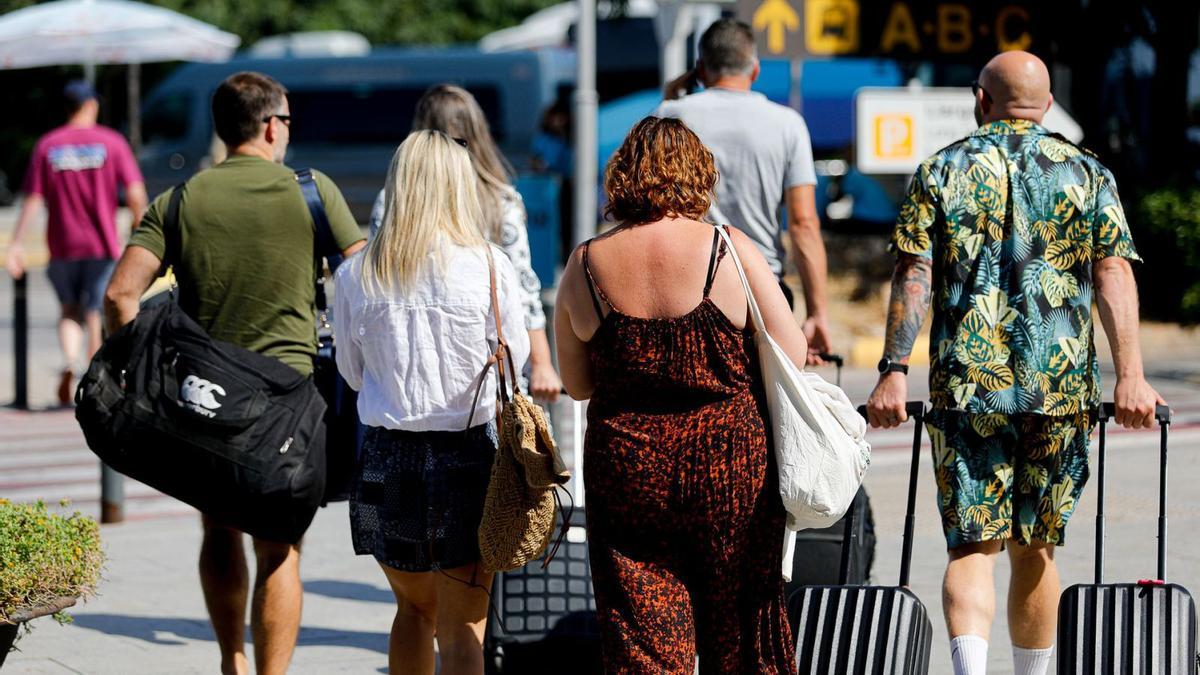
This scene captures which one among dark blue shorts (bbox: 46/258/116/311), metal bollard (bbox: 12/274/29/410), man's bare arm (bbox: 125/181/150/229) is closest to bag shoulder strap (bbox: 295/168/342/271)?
man's bare arm (bbox: 125/181/150/229)

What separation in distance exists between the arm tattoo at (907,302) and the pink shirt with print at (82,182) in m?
7.42

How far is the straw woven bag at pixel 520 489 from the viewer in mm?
3869

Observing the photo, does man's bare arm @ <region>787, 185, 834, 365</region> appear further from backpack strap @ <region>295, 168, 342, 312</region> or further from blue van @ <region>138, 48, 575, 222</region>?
blue van @ <region>138, 48, 575, 222</region>

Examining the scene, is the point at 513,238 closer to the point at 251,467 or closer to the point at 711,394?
the point at 251,467

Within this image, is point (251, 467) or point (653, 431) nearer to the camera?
point (653, 431)

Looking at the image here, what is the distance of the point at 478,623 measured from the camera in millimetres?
4227

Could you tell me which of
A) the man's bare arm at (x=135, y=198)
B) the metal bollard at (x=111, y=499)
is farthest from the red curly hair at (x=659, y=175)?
the man's bare arm at (x=135, y=198)

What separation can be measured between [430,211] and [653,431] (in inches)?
35.7

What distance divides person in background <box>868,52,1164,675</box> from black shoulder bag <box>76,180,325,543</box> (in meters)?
1.56

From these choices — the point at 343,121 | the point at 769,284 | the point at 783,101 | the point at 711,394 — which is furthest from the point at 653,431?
the point at 343,121

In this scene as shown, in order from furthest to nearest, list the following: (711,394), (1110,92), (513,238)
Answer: (1110,92), (513,238), (711,394)

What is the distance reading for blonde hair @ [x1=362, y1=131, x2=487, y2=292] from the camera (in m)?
4.12

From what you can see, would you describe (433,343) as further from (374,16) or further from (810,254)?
(374,16)

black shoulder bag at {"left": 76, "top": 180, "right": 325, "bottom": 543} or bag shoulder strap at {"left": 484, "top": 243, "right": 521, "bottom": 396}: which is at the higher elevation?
bag shoulder strap at {"left": 484, "top": 243, "right": 521, "bottom": 396}
